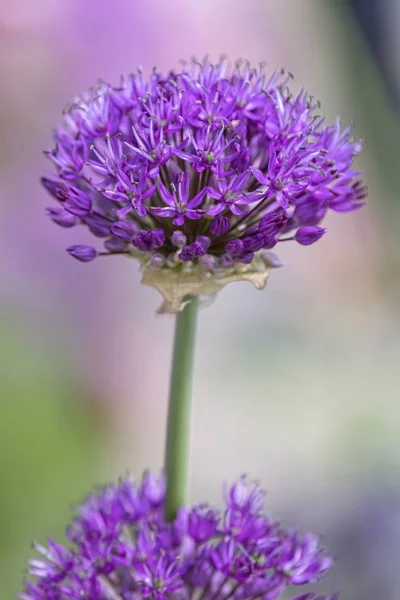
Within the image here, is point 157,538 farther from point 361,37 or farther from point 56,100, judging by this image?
point 361,37

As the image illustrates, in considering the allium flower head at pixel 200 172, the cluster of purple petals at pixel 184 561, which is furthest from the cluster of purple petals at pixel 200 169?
the cluster of purple petals at pixel 184 561

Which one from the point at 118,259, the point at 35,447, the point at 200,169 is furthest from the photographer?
the point at 118,259

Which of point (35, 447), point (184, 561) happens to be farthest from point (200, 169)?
point (35, 447)

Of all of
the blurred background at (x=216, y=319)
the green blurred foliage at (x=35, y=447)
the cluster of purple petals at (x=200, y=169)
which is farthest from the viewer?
the blurred background at (x=216, y=319)

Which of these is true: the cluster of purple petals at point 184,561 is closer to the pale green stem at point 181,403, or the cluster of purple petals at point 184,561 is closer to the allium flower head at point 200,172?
the pale green stem at point 181,403

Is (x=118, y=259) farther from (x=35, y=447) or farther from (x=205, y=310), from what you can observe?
(x=35, y=447)

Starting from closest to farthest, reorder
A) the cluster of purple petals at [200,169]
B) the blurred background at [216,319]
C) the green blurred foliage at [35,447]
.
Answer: the cluster of purple petals at [200,169] < the green blurred foliage at [35,447] < the blurred background at [216,319]
